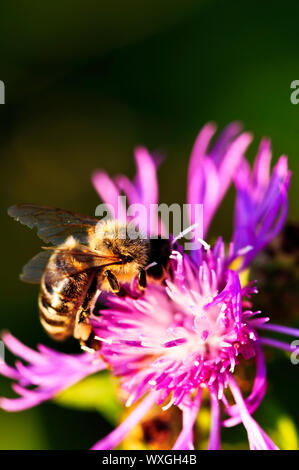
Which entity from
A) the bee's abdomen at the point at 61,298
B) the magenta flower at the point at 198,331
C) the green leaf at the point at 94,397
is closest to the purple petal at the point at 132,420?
the magenta flower at the point at 198,331

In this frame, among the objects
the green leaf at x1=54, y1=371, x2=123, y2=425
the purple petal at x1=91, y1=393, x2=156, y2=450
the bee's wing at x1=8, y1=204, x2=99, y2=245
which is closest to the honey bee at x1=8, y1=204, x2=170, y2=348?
the bee's wing at x1=8, y1=204, x2=99, y2=245

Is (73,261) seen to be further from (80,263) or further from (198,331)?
(198,331)

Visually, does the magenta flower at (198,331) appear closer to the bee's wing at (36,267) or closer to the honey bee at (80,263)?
the honey bee at (80,263)

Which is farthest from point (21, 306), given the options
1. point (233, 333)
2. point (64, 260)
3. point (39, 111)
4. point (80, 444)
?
point (233, 333)

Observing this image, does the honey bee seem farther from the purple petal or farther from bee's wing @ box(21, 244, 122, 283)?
the purple petal

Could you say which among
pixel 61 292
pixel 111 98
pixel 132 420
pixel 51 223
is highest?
pixel 111 98

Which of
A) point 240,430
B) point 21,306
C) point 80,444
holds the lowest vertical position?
point 80,444

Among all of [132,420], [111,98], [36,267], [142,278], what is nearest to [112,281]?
[142,278]

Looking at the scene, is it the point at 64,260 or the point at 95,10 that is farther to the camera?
the point at 95,10
